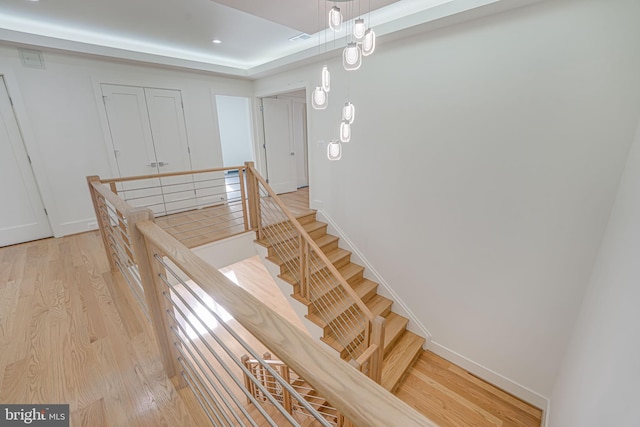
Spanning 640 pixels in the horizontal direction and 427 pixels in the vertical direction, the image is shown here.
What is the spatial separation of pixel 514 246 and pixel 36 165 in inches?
213

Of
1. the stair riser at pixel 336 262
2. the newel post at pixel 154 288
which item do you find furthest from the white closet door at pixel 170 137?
the newel post at pixel 154 288

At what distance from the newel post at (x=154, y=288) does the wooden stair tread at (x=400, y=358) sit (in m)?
2.11

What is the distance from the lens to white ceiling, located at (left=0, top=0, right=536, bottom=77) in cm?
228

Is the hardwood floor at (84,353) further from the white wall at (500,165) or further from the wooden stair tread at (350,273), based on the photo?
the white wall at (500,165)

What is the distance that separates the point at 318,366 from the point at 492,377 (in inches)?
127

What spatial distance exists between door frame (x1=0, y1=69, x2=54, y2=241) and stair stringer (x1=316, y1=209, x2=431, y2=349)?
11.5 ft

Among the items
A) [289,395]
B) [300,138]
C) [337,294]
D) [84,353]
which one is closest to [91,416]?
[84,353]

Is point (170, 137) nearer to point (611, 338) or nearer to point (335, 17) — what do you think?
point (335, 17)

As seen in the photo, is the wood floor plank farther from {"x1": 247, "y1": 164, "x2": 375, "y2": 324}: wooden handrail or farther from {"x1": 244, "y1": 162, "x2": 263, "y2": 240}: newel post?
{"x1": 244, "y1": 162, "x2": 263, "y2": 240}: newel post

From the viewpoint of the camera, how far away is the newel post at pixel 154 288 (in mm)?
1063

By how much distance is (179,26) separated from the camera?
2.95 metres

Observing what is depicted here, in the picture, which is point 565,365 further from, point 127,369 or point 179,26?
point 179,26

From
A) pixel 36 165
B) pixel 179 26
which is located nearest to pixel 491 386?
pixel 179 26

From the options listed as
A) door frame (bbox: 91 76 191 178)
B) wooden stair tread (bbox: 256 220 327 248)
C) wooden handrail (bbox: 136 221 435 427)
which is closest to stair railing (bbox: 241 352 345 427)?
wooden stair tread (bbox: 256 220 327 248)
